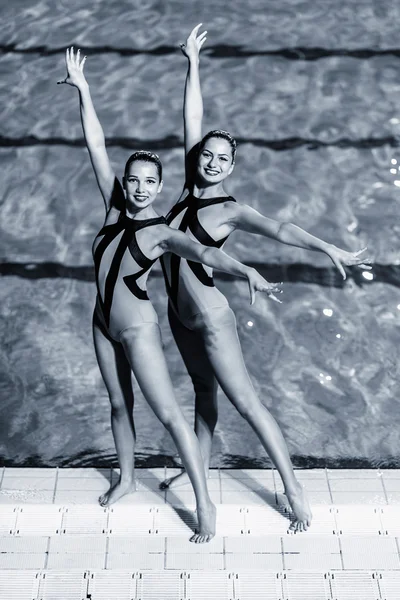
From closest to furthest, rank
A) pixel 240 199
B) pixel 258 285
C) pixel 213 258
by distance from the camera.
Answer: pixel 258 285, pixel 213 258, pixel 240 199

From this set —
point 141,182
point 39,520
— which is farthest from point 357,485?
point 141,182

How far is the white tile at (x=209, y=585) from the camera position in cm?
426

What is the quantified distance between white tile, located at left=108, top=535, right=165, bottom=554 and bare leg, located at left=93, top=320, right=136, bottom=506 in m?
0.22

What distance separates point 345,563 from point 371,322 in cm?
187

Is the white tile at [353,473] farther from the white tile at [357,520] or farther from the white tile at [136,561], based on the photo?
the white tile at [136,561]

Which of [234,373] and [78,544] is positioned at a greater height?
[234,373]

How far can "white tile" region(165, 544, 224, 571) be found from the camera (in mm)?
4391

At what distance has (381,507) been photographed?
4672 millimetres

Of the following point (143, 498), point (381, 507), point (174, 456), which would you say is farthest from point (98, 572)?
point (381, 507)

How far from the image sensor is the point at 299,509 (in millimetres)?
4504

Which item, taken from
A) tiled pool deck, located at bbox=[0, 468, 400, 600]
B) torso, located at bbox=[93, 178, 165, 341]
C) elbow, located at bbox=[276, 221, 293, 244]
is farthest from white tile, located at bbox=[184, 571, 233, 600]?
elbow, located at bbox=[276, 221, 293, 244]

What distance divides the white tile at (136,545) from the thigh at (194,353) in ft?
2.38

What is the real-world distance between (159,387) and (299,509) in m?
0.92

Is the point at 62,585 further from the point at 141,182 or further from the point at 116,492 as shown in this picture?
the point at 141,182
